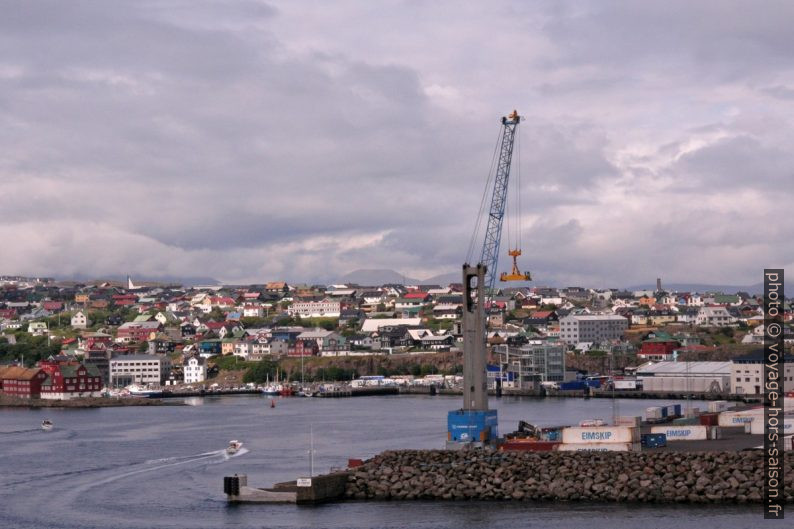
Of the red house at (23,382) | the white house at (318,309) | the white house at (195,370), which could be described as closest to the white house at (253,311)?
the white house at (318,309)

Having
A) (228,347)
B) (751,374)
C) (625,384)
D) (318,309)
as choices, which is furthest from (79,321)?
(751,374)

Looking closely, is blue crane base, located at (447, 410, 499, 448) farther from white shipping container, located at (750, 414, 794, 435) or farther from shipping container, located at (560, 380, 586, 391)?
shipping container, located at (560, 380, 586, 391)

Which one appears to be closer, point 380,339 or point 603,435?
point 603,435

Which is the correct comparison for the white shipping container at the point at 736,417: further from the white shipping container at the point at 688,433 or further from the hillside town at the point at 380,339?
the hillside town at the point at 380,339

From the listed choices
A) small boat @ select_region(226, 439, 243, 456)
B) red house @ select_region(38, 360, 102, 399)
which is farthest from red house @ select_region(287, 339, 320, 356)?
small boat @ select_region(226, 439, 243, 456)

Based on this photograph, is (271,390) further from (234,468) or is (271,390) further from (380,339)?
(234,468)

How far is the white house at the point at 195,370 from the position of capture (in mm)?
82950

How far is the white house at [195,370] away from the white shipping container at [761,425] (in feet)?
175

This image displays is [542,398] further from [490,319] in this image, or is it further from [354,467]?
[354,467]

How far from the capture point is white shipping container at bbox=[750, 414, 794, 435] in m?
31.2

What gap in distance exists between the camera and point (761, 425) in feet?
109

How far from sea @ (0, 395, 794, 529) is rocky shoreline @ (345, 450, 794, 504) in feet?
1.37

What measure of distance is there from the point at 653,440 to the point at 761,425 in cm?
456

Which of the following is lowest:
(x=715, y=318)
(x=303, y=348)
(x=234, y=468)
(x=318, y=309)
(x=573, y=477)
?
(x=234, y=468)
